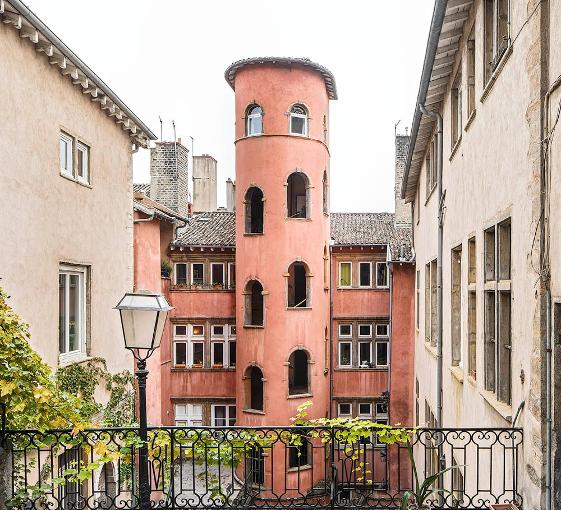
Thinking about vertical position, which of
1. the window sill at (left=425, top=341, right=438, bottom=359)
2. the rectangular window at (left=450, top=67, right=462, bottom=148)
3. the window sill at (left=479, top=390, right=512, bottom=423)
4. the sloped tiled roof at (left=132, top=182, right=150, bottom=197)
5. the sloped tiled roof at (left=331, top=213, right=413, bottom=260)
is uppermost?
the sloped tiled roof at (left=132, top=182, right=150, bottom=197)

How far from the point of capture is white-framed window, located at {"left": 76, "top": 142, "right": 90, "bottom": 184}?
11953 mm

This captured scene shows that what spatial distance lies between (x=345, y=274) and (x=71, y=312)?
15.6 metres

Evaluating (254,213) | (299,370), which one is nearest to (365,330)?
(299,370)

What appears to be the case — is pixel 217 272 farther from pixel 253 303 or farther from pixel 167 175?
pixel 167 175

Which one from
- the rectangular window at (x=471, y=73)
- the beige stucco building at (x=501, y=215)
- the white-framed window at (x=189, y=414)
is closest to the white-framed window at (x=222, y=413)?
the white-framed window at (x=189, y=414)

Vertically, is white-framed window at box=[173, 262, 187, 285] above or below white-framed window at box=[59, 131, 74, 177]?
below

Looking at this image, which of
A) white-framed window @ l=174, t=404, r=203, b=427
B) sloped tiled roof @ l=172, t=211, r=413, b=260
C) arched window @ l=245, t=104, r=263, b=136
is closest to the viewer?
arched window @ l=245, t=104, r=263, b=136

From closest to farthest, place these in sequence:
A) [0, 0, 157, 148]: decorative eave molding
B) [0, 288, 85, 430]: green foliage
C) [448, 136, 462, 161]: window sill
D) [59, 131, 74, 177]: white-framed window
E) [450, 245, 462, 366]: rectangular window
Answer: [0, 288, 85, 430]: green foliage, [0, 0, 157, 148]: decorative eave molding, [448, 136, 462, 161]: window sill, [450, 245, 462, 366]: rectangular window, [59, 131, 74, 177]: white-framed window

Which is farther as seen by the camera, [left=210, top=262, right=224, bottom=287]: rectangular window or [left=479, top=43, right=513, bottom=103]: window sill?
[left=210, top=262, right=224, bottom=287]: rectangular window

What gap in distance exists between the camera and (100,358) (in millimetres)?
12383

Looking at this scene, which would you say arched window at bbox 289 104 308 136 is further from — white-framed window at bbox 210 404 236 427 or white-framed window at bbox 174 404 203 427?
white-framed window at bbox 174 404 203 427

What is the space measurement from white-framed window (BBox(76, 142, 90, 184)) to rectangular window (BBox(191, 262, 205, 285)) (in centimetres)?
1299

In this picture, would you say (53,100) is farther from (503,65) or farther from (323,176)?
(323,176)

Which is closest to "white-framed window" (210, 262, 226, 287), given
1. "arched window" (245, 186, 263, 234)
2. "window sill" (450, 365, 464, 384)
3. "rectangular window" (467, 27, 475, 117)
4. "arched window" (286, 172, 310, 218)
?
"arched window" (245, 186, 263, 234)
